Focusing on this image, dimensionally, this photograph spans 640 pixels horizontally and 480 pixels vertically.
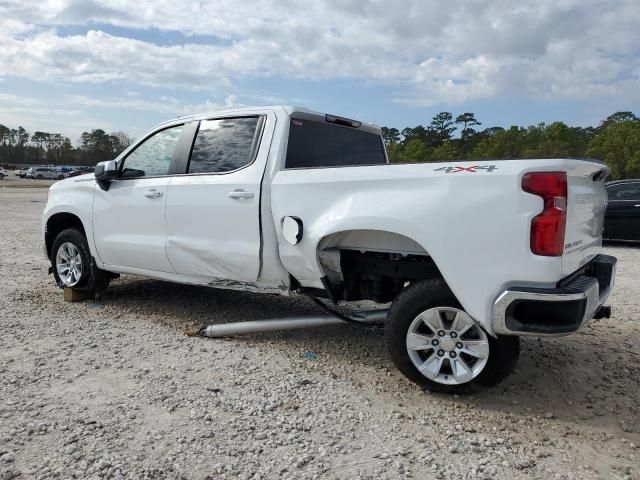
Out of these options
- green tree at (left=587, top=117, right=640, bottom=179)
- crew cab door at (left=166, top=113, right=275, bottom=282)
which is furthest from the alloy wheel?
green tree at (left=587, top=117, right=640, bottom=179)

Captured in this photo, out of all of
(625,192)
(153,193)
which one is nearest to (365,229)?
(153,193)

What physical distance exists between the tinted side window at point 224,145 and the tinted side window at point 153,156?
33cm

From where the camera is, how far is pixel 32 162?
10312 centimetres

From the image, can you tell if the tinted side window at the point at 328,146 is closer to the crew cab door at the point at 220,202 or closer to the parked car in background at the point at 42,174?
the crew cab door at the point at 220,202

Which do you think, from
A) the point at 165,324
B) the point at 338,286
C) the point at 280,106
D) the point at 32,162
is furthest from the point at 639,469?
the point at 32,162

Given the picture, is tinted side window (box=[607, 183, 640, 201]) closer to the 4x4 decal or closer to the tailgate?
the tailgate

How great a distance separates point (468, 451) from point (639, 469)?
0.86 metres

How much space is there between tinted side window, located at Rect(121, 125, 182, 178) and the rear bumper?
3.41 m

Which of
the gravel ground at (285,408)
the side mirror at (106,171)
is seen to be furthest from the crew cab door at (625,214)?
the side mirror at (106,171)

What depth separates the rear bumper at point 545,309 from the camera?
126 inches

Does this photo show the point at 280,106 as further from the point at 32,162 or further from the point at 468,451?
the point at 32,162

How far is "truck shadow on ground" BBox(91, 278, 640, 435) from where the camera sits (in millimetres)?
3707

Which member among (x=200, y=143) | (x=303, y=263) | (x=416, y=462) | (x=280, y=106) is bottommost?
(x=416, y=462)

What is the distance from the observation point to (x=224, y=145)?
4969 mm
